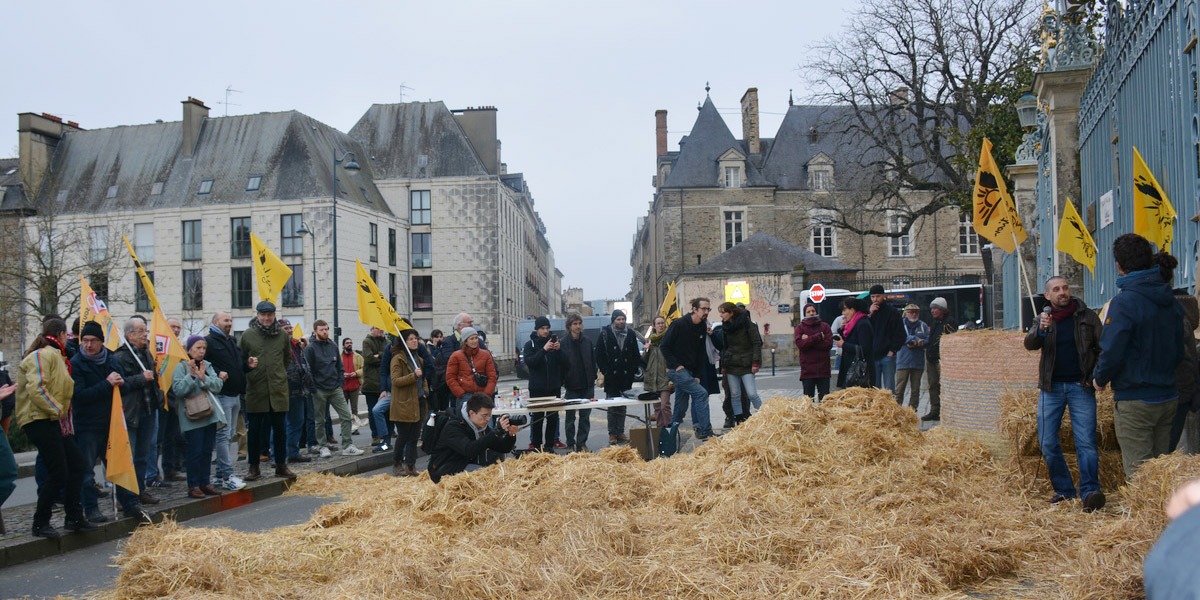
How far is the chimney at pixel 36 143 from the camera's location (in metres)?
55.2

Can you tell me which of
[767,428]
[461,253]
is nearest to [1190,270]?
[767,428]

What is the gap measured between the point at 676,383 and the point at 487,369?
2.45m

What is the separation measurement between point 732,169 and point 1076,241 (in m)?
53.0

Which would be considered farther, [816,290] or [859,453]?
[816,290]

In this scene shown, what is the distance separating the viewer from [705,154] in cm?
6291

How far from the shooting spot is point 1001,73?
31.0 m

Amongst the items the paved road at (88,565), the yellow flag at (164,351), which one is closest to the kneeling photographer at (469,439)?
the paved road at (88,565)

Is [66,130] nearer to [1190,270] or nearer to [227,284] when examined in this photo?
[227,284]

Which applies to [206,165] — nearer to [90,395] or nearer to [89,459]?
[90,395]

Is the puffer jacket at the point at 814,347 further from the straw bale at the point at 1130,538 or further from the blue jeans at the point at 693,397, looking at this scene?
the straw bale at the point at 1130,538

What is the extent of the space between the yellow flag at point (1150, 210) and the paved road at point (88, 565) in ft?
24.2

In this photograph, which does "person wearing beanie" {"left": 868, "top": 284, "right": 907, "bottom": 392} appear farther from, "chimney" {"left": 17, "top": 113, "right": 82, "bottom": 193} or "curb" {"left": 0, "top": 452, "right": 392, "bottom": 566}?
"chimney" {"left": 17, "top": 113, "right": 82, "bottom": 193}

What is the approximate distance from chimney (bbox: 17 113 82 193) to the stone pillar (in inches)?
2158

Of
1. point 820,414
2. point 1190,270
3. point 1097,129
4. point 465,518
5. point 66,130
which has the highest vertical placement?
point 66,130
